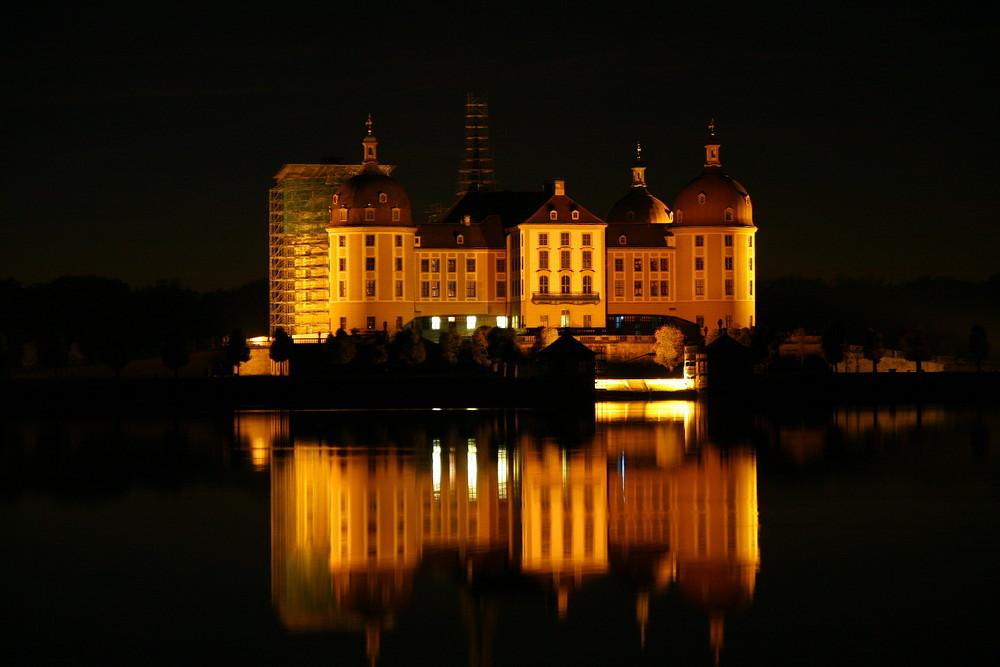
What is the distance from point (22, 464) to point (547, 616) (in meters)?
18.7

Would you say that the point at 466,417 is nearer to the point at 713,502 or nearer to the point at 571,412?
the point at 571,412

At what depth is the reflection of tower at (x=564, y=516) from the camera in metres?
20.4

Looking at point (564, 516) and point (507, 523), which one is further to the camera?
point (564, 516)

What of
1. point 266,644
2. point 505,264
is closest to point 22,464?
point 266,644

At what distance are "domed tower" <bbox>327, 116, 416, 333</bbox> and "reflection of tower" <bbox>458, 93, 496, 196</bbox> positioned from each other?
62.8 feet

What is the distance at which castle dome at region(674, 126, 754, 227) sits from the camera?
69.9 m

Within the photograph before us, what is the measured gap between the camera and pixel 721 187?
230 feet

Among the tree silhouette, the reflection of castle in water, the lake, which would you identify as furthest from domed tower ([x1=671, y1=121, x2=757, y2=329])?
the reflection of castle in water

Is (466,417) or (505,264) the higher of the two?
(505,264)

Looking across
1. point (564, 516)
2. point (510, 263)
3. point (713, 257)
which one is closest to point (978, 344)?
point (713, 257)

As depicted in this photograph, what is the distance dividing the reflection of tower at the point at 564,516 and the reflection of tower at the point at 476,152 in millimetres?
53481

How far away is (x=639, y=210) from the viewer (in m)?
75.6

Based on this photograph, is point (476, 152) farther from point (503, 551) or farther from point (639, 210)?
point (503, 551)

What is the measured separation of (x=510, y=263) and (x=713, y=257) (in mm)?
9058
